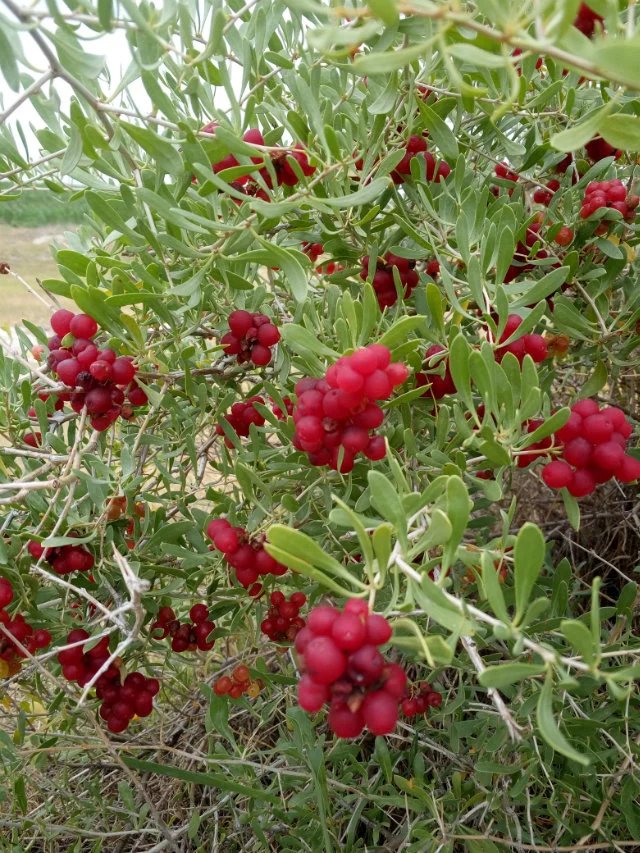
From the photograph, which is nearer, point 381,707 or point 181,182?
point 381,707

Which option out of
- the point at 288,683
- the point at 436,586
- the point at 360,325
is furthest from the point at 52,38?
the point at 288,683

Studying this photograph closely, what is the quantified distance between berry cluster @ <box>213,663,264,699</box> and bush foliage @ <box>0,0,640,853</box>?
0.06 ft

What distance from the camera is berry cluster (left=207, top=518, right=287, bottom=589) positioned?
123 cm

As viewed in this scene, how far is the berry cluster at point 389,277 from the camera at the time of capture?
1352 millimetres

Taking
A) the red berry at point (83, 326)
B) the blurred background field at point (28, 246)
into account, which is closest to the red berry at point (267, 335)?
the red berry at point (83, 326)

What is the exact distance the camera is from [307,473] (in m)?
1.31

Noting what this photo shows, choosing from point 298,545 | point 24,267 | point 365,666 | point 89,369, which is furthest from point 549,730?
point 24,267

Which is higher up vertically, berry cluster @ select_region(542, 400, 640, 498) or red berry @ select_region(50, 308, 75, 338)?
red berry @ select_region(50, 308, 75, 338)

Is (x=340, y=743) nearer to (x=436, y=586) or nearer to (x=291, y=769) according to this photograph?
(x=291, y=769)

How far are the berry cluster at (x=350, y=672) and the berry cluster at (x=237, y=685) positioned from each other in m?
0.92

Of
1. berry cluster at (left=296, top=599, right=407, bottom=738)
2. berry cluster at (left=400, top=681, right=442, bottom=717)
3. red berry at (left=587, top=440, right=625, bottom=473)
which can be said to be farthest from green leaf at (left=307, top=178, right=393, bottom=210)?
berry cluster at (left=400, top=681, right=442, bottom=717)

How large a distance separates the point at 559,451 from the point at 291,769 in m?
1.18

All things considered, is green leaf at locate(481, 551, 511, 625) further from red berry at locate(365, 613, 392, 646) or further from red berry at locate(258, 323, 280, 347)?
red berry at locate(258, 323, 280, 347)

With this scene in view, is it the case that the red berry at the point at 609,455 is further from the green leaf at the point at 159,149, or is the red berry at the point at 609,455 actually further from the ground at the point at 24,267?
the ground at the point at 24,267
